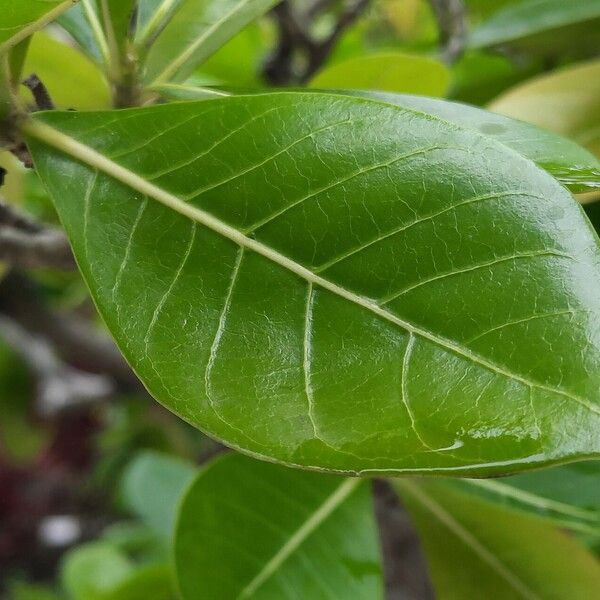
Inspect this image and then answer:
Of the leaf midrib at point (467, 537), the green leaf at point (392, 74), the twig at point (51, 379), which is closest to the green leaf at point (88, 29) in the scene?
the green leaf at point (392, 74)

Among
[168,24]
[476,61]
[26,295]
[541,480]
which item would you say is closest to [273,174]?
[168,24]

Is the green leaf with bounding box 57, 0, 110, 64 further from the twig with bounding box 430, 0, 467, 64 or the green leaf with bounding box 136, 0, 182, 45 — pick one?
the twig with bounding box 430, 0, 467, 64

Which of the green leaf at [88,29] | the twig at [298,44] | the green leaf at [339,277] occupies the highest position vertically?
the twig at [298,44]

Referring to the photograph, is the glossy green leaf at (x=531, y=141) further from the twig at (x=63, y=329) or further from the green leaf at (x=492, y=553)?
the twig at (x=63, y=329)

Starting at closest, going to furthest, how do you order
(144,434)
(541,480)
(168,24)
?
(168,24)
(541,480)
(144,434)

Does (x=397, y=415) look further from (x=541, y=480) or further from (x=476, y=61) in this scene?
(x=476, y=61)

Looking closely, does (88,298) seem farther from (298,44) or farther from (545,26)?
(545,26)
